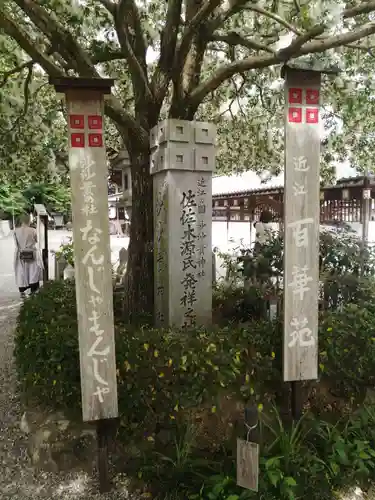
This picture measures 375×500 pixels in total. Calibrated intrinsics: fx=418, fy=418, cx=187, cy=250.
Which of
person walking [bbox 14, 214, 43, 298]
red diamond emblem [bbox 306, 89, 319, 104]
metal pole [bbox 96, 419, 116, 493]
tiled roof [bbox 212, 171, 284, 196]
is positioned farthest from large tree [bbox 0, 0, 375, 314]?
tiled roof [bbox 212, 171, 284, 196]

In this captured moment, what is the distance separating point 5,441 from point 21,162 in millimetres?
5284

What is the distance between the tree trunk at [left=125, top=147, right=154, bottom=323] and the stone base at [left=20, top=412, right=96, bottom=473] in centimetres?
201

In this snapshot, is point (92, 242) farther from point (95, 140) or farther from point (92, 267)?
point (95, 140)

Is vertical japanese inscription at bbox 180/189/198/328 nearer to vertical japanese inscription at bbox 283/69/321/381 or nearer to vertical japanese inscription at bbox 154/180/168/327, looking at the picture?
vertical japanese inscription at bbox 154/180/168/327

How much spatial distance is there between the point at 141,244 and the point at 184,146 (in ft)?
Result: 4.85

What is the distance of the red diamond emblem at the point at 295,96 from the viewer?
3.12m

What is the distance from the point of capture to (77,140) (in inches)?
111

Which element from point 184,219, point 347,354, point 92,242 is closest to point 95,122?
point 92,242

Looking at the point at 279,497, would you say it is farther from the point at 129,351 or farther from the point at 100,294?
the point at 100,294

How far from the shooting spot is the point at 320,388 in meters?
3.79

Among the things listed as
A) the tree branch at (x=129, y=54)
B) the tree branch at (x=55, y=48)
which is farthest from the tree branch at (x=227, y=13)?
the tree branch at (x=55, y=48)

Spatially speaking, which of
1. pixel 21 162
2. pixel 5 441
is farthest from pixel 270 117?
pixel 5 441

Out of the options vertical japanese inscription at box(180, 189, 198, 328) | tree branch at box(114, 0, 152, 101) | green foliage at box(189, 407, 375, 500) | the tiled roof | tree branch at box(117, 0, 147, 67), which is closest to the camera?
green foliage at box(189, 407, 375, 500)

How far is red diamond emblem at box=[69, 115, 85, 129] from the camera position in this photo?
9.23 feet
